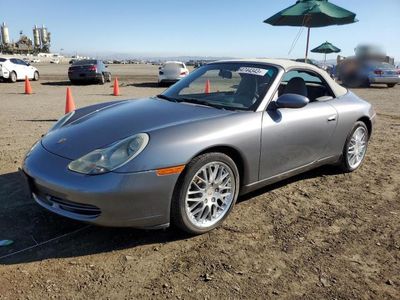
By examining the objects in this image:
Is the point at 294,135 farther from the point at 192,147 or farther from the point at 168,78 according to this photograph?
the point at 168,78

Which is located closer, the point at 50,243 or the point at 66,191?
the point at 66,191

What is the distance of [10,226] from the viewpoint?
11.2ft

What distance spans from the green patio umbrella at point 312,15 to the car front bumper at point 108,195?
9.73 meters

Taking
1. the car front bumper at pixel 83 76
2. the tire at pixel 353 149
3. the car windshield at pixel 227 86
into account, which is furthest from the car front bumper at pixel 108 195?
the car front bumper at pixel 83 76

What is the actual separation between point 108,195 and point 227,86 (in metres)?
2.04

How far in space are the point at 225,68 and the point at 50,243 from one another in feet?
8.48

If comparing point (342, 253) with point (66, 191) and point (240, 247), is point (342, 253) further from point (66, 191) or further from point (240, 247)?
point (66, 191)

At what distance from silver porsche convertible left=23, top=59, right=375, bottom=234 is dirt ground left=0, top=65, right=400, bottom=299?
0.28 m

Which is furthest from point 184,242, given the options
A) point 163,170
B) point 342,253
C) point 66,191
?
point 342,253

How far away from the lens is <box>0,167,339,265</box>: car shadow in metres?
3.04

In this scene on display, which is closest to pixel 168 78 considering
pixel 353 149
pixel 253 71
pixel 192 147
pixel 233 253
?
pixel 353 149

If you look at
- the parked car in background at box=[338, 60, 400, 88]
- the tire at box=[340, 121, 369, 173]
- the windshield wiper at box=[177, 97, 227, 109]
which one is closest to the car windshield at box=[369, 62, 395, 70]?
the parked car in background at box=[338, 60, 400, 88]

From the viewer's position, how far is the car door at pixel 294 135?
3770mm

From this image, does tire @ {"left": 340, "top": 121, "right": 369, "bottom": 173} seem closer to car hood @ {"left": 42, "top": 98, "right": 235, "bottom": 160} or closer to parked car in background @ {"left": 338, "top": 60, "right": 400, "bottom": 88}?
car hood @ {"left": 42, "top": 98, "right": 235, "bottom": 160}
